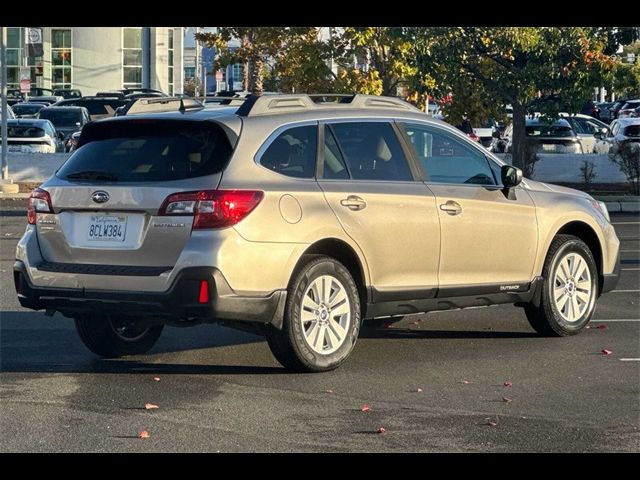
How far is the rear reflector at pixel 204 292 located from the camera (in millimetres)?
8148

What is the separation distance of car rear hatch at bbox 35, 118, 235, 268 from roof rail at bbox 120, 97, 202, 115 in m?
0.29

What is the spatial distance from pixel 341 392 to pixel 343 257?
48.5 inches

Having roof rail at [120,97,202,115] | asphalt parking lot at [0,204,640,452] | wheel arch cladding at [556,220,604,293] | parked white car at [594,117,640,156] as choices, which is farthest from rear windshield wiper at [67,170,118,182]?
parked white car at [594,117,640,156]

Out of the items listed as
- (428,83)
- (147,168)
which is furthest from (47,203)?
(428,83)

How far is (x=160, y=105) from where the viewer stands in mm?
9359

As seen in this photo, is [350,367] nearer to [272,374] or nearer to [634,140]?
[272,374]

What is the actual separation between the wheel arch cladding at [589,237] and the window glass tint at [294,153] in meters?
2.58

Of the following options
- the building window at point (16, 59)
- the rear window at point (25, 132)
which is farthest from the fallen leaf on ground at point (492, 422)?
the building window at point (16, 59)

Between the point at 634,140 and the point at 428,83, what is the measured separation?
869 centimetres

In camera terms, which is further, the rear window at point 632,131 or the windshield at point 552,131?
the windshield at point 552,131

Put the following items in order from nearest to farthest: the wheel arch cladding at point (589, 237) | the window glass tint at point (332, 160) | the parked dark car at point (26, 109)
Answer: the window glass tint at point (332, 160) < the wheel arch cladding at point (589, 237) < the parked dark car at point (26, 109)

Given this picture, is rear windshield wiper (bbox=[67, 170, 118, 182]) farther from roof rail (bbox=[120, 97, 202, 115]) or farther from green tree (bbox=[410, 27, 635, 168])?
green tree (bbox=[410, 27, 635, 168])

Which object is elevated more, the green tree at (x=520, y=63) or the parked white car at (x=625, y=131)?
the green tree at (x=520, y=63)

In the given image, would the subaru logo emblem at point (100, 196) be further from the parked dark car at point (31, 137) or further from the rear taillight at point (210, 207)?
→ the parked dark car at point (31, 137)
